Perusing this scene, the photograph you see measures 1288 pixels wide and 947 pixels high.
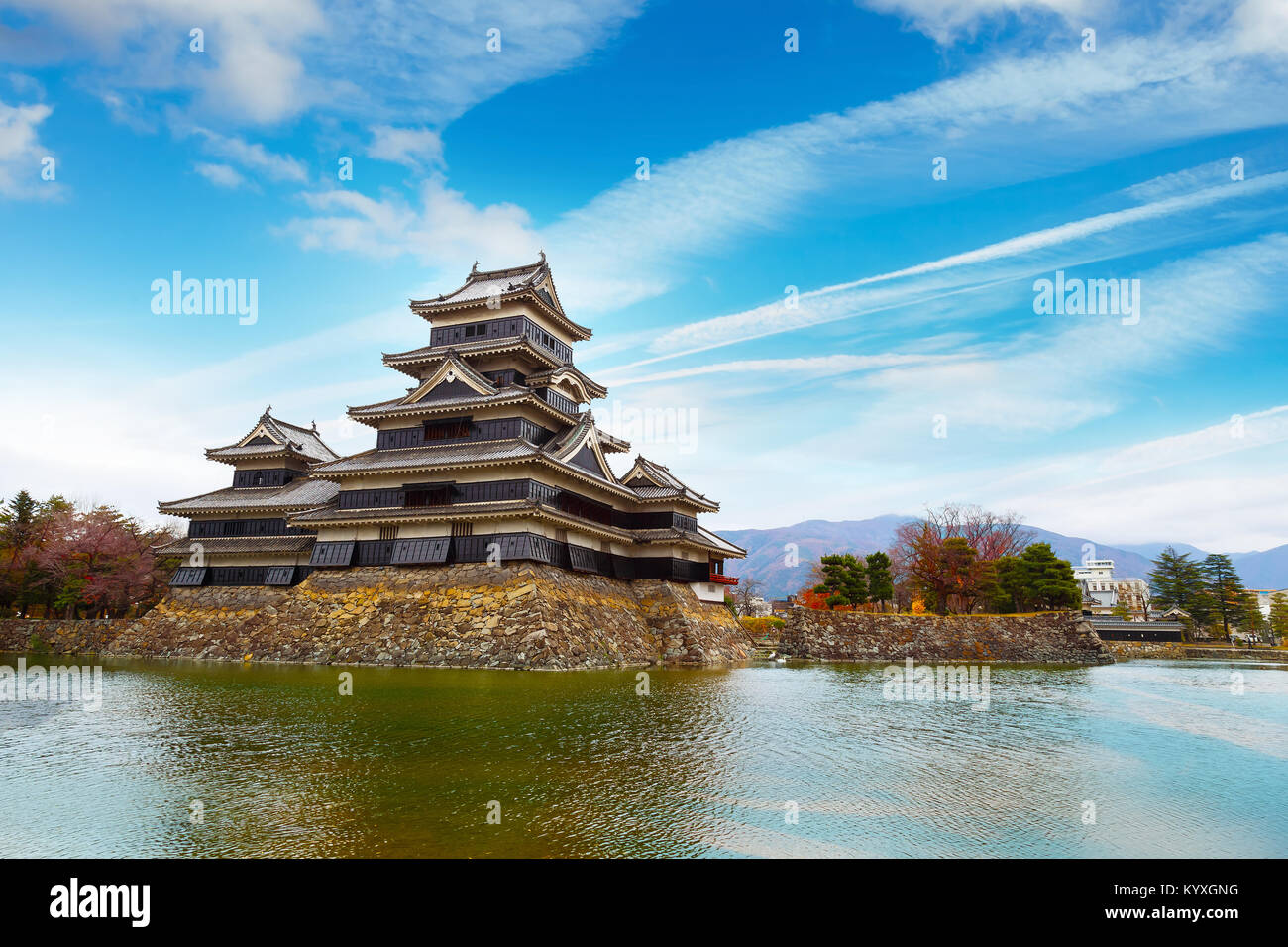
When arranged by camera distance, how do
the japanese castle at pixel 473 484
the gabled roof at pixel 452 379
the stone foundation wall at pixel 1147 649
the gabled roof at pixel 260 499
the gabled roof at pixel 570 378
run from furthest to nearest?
1. the stone foundation wall at pixel 1147 649
2. the gabled roof at pixel 260 499
3. the gabled roof at pixel 570 378
4. the gabled roof at pixel 452 379
5. the japanese castle at pixel 473 484

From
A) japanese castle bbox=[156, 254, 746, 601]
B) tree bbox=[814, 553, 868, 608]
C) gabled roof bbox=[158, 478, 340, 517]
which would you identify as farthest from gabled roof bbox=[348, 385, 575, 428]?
tree bbox=[814, 553, 868, 608]

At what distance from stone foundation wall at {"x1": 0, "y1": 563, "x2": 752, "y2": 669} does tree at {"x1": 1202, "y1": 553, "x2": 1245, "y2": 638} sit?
169 feet

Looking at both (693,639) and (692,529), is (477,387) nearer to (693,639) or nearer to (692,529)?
(692,529)

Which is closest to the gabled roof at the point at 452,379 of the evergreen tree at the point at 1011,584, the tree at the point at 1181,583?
the evergreen tree at the point at 1011,584

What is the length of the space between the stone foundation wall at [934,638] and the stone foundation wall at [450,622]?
12.5ft

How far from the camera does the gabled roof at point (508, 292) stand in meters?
36.1

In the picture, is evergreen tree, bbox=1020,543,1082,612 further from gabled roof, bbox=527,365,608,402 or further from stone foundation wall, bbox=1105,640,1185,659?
gabled roof, bbox=527,365,608,402

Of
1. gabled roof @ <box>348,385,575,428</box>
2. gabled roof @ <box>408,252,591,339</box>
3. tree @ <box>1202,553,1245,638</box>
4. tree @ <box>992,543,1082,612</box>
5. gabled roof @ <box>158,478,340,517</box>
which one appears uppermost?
gabled roof @ <box>408,252,591,339</box>

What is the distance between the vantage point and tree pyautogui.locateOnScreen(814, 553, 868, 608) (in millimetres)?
44375

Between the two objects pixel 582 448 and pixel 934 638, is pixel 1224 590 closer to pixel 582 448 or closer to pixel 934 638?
pixel 934 638

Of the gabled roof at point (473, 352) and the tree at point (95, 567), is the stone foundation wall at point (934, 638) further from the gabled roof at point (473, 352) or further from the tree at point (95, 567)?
the tree at point (95, 567)

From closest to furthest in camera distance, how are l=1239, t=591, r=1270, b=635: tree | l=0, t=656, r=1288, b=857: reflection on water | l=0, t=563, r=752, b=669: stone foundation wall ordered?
l=0, t=656, r=1288, b=857: reflection on water
l=0, t=563, r=752, b=669: stone foundation wall
l=1239, t=591, r=1270, b=635: tree

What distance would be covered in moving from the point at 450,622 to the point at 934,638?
24.5 metres
